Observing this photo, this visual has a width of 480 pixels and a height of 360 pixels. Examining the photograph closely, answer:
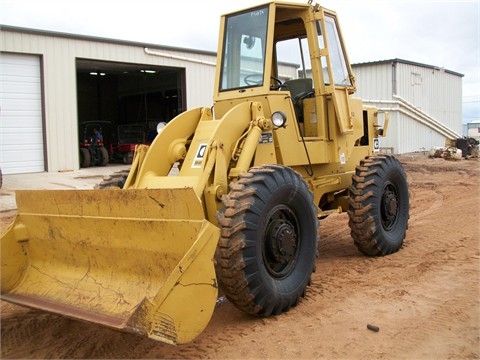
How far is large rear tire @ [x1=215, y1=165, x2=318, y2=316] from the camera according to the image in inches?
156

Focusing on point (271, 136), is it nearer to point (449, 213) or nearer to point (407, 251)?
point (407, 251)

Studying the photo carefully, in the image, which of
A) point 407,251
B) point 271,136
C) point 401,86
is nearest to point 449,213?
point 407,251

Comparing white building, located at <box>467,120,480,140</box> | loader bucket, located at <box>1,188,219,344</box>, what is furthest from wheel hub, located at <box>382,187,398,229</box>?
white building, located at <box>467,120,480,140</box>

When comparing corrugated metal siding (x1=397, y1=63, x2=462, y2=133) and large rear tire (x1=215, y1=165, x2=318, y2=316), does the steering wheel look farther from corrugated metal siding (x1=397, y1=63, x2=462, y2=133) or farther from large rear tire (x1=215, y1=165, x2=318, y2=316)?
corrugated metal siding (x1=397, y1=63, x2=462, y2=133)

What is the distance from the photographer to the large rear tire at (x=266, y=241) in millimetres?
3959

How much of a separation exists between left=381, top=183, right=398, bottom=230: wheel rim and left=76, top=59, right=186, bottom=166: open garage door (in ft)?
61.9

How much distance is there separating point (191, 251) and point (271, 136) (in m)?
2.13

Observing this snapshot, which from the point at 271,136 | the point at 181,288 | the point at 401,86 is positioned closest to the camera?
the point at 181,288

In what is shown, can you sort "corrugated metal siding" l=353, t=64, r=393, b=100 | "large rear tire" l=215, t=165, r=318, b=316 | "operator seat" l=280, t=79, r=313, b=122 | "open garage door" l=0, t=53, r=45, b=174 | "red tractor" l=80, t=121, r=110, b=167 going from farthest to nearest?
"corrugated metal siding" l=353, t=64, r=393, b=100
"red tractor" l=80, t=121, r=110, b=167
"open garage door" l=0, t=53, r=45, b=174
"operator seat" l=280, t=79, r=313, b=122
"large rear tire" l=215, t=165, r=318, b=316

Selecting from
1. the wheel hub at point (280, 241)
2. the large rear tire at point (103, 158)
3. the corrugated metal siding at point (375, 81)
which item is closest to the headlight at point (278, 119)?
the wheel hub at point (280, 241)

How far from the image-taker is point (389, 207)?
6398 mm

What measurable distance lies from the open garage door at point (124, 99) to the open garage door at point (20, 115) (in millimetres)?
9144

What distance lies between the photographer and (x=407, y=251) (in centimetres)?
662

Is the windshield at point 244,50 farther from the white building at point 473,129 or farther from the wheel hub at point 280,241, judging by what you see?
the white building at point 473,129
